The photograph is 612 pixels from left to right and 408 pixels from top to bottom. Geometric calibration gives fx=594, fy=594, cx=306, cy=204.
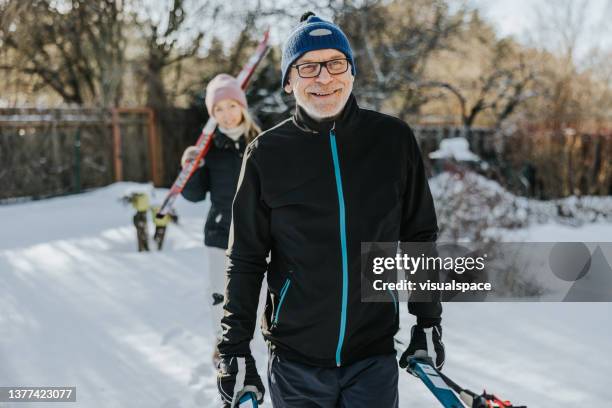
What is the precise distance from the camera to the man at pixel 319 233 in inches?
69.1

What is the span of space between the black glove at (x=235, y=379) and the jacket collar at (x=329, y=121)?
733mm

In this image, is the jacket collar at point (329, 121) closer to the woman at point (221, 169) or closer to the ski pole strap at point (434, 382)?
the ski pole strap at point (434, 382)

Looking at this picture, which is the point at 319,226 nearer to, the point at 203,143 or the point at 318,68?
the point at 318,68

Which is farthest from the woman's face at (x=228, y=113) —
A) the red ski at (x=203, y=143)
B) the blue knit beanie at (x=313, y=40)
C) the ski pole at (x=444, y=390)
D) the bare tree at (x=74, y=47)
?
the bare tree at (x=74, y=47)

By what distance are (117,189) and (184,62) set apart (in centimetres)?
698

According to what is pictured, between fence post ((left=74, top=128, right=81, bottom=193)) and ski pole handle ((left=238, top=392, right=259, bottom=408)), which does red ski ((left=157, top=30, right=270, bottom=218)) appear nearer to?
ski pole handle ((left=238, top=392, right=259, bottom=408))

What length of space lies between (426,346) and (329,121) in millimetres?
771

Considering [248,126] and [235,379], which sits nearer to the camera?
[235,379]

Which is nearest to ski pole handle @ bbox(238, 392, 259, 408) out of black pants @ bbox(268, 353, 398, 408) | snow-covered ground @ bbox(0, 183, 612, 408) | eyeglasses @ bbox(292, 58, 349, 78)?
black pants @ bbox(268, 353, 398, 408)

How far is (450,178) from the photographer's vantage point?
6.09m

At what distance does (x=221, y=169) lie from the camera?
3.62 m

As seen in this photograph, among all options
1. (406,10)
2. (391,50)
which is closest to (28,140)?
(391,50)

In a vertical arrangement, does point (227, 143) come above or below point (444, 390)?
above

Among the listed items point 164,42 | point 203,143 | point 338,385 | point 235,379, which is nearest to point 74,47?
point 164,42
